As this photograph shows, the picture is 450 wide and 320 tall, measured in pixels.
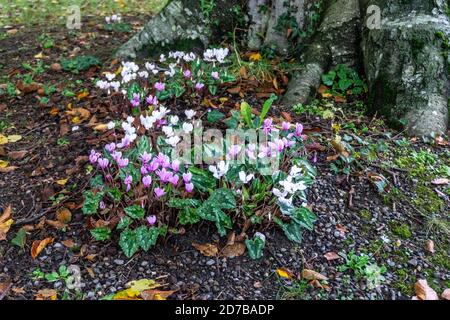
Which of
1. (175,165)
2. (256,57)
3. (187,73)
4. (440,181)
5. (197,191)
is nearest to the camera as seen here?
(175,165)

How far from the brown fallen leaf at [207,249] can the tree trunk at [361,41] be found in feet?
5.53

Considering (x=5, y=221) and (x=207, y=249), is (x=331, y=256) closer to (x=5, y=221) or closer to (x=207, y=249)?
(x=207, y=249)

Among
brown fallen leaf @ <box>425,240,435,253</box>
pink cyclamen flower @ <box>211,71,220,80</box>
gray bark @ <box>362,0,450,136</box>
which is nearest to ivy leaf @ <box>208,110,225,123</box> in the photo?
pink cyclamen flower @ <box>211,71,220,80</box>

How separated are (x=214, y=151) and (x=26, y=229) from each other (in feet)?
3.95

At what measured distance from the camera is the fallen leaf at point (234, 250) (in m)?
2.70

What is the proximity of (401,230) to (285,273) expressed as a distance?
0.81m

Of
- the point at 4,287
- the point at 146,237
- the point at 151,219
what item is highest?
the point at 151,219

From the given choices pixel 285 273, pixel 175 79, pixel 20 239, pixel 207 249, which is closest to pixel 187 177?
pixel 207 249

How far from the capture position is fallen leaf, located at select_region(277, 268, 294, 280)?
260 cm

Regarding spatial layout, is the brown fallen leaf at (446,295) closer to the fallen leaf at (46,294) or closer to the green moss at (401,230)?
the green moss at (401,230)

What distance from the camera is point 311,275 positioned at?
8.54 ft

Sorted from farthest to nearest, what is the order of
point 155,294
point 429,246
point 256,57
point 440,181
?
point 256,57 < point 440,181 < point 429,246 < point 155,294

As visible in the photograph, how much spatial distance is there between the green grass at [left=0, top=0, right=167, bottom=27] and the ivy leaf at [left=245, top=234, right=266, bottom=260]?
183 inches
